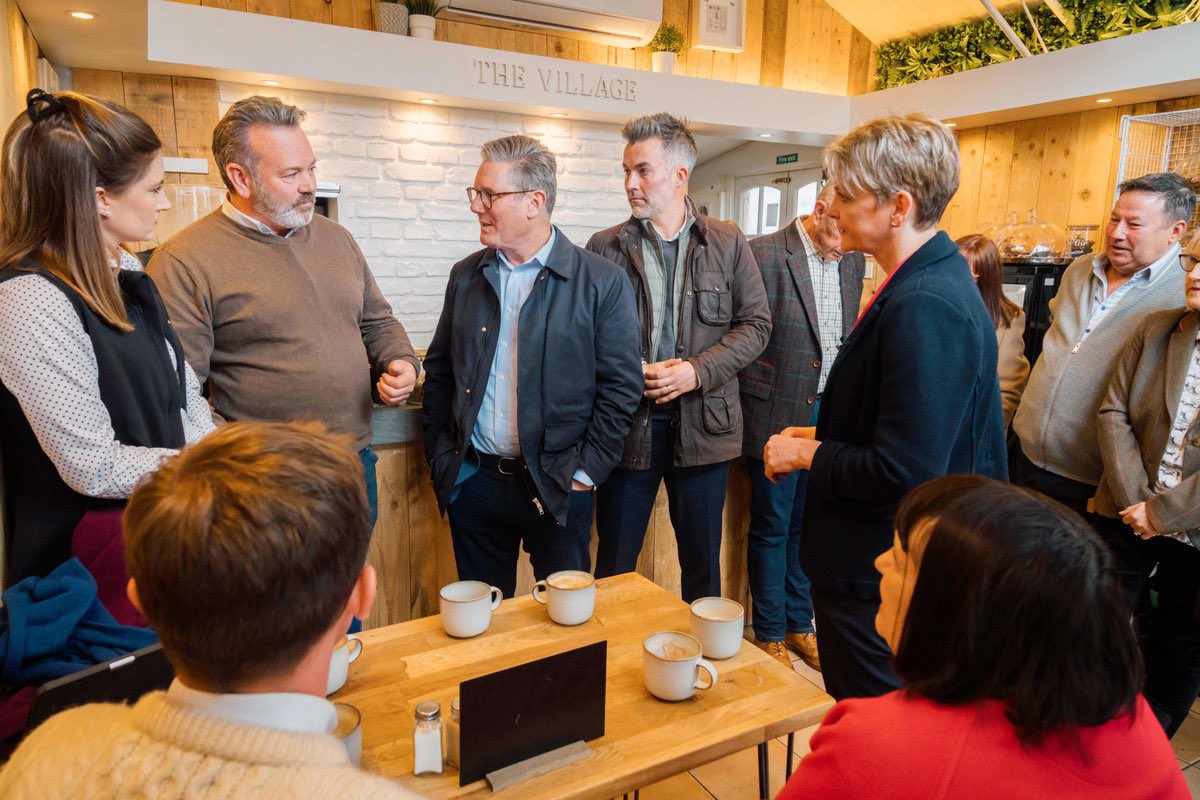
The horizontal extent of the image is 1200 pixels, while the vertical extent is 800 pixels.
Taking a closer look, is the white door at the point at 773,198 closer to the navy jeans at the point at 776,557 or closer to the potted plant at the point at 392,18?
the potted plant at the point at 392,18

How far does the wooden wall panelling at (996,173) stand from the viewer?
509 centimetres

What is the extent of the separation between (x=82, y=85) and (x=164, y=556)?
408cm

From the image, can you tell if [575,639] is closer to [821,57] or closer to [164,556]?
[164,556]

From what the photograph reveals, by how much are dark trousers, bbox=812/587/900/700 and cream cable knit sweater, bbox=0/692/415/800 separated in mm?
989

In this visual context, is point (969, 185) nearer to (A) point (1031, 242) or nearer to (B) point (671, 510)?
(A) point (1031, 242)

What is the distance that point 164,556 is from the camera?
633 millimetres

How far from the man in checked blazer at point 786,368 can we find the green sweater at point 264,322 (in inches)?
50.0

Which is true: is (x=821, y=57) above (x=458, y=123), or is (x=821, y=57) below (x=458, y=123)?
above

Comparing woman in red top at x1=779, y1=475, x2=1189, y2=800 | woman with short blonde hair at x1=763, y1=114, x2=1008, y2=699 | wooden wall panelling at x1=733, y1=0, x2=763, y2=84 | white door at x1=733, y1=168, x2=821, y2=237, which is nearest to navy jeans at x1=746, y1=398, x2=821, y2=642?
woman with short blonde hair at x1=763, y1=114, x2=1008, y2=699

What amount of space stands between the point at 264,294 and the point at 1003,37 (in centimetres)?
498

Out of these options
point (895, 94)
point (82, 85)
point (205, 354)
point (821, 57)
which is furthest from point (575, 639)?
point (821, 57)

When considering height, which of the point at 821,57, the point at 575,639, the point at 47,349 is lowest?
the point at 575,639

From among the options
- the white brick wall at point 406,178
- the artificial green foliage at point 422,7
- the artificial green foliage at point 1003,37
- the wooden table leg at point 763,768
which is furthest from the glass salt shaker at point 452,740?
the artificial green foliage at point 1003,37

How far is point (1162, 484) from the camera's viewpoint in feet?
6.46
